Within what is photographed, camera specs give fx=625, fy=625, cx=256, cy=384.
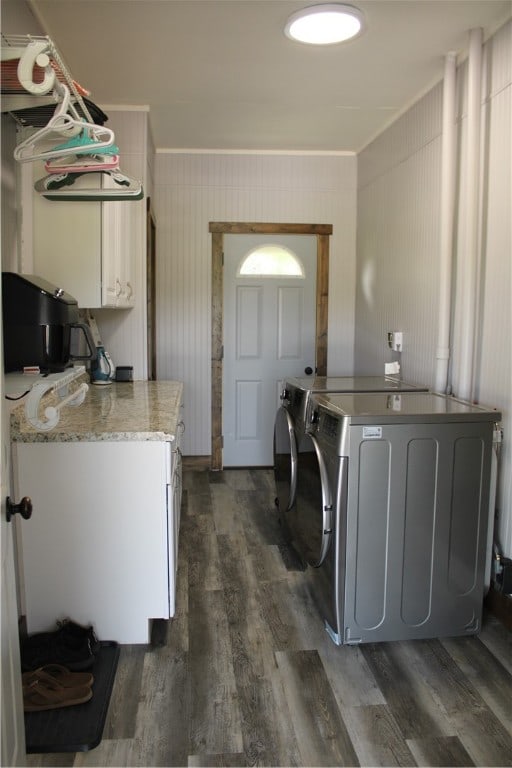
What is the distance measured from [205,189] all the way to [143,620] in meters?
3.41

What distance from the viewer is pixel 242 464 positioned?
5.08 m

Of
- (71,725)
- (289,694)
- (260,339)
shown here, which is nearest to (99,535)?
(71,725)

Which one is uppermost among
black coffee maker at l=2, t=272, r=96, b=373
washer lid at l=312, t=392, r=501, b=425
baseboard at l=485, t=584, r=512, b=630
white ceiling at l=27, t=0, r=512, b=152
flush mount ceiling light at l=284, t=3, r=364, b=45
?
white ceiling at l=27, t=0, r=512, b=152

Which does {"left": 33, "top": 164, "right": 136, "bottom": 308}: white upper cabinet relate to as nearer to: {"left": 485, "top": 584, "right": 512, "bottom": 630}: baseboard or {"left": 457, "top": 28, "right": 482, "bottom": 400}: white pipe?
{"left": 457, "top": 28, "right": 482, "bottom": 400}: white pipe

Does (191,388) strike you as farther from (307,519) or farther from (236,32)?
(236,32)

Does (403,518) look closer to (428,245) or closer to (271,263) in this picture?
(428,245)

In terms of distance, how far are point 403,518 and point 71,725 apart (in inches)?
51.8

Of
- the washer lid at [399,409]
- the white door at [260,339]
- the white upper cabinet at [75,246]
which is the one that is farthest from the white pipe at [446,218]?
the white door at [260,339]

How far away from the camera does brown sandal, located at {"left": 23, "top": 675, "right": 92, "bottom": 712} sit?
200cm

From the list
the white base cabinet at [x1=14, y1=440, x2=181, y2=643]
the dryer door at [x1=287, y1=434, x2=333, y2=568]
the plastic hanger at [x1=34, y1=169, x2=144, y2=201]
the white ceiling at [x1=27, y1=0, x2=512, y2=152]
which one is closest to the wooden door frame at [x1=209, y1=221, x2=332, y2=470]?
the white ceiling at [x1=27, y1=0, x2=512, y2=152]

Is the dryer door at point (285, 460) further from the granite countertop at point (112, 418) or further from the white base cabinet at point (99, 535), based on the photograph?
the white base cabinet at point (99, 535)

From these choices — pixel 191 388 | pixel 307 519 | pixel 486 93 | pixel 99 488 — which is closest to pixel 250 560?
pixel 307 519

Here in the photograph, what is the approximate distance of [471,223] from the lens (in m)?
2.84

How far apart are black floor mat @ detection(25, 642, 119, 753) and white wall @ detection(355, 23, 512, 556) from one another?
66.8 inches
